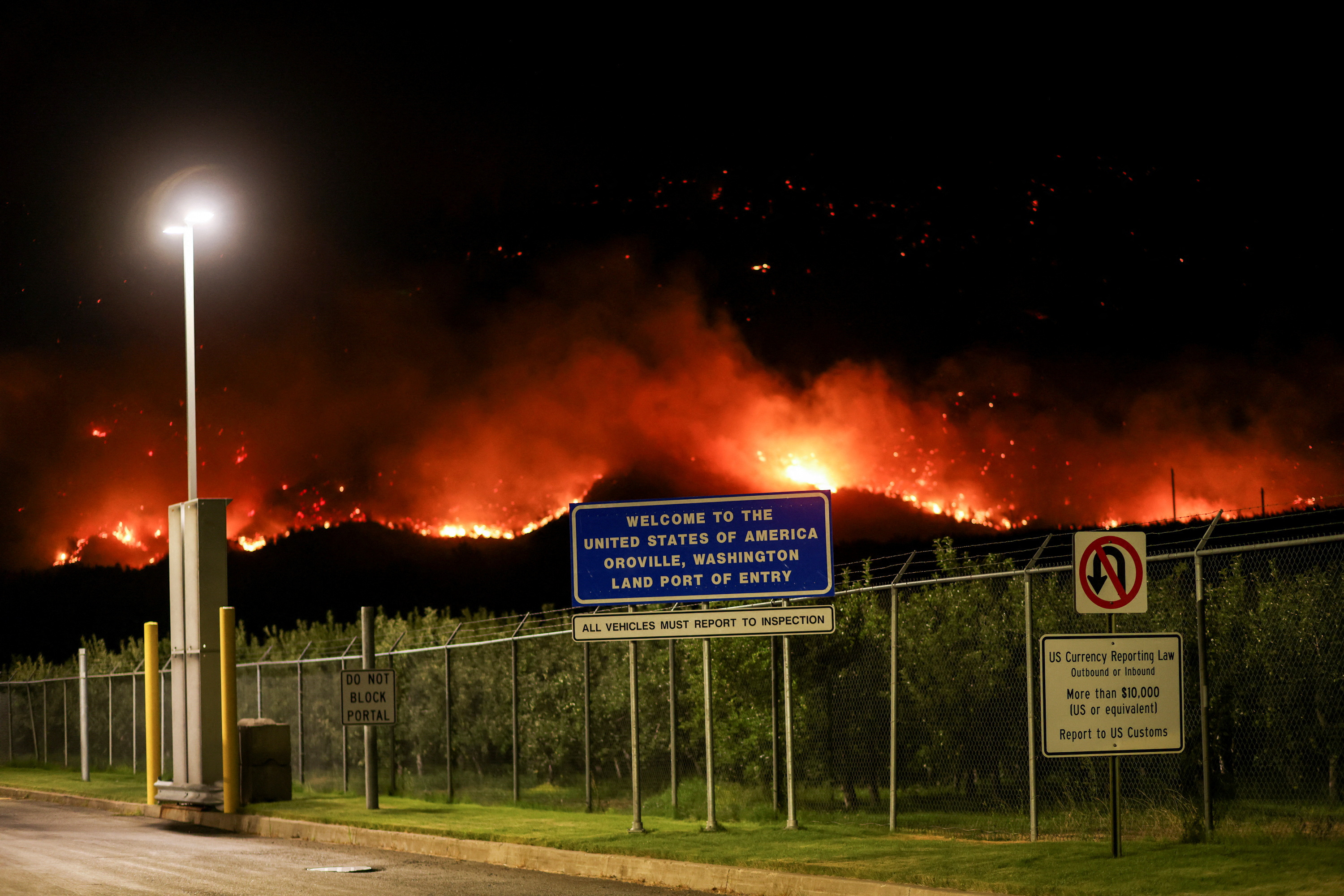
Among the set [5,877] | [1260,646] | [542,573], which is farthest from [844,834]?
[542,573]

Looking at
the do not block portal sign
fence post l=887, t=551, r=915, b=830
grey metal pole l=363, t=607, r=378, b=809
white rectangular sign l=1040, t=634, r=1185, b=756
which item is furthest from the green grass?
the do not block portal sign

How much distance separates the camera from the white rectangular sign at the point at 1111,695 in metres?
10.8

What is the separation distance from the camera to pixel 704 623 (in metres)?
15.3

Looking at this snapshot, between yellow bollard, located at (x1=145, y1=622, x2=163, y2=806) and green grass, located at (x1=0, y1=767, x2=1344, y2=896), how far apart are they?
5.12 m

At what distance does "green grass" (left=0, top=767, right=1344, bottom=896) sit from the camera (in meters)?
10.1

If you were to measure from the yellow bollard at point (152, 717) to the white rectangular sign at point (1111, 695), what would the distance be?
1524cm

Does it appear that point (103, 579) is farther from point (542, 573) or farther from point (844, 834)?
point (844, 834)

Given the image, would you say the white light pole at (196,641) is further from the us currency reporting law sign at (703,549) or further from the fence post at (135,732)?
the fence post at (135,732)

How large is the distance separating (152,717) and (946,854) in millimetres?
13955

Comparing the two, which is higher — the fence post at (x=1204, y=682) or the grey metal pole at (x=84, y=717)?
the fence post at (x=1204, y=682)

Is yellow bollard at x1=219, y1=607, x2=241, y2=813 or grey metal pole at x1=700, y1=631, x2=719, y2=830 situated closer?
grey metal pole at x1=700, y1=631, x2=719, y2=830

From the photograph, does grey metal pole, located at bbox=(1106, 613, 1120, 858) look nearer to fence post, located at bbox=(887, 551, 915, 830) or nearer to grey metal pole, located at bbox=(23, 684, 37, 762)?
fence post, located at bbox=(887, 551, 915, 830)

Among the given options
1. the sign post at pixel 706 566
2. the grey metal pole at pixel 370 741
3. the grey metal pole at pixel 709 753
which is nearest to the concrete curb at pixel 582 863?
the grey metal pole at pixel 370 741

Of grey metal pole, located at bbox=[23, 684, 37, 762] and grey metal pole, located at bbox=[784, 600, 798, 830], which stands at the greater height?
grey metal pole, located at bbox=[784, 600, 798, 830]
